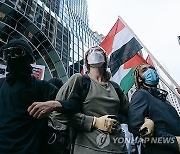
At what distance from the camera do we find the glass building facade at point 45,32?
42.3 feet

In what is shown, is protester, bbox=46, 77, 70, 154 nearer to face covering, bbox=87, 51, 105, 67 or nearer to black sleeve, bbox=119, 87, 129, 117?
black sleeve, bbox=119, 87, 129, 117

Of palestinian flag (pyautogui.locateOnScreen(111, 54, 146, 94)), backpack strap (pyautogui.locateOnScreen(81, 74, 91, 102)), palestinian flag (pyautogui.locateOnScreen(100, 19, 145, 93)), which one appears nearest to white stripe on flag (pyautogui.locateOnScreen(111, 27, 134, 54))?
palestinian flag (pyautogui.locateOnScreen(100, 19, 145, 93))

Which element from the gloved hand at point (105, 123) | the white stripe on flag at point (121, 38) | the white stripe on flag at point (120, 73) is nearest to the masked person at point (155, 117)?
the gloved hand at point (105, 123)

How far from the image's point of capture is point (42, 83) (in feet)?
7.13

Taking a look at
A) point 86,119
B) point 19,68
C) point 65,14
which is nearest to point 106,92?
point 86,119

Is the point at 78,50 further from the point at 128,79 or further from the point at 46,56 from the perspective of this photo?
the point at 128,79

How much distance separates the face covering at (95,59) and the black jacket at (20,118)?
491mm

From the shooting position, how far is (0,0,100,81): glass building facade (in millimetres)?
12898

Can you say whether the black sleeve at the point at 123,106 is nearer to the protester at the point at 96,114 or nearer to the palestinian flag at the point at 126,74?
the protester at the point at 96,114

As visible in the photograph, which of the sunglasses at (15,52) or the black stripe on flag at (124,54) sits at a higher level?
the black stripe on flag at (124,54)

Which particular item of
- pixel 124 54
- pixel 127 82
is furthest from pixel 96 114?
pixel 124 54

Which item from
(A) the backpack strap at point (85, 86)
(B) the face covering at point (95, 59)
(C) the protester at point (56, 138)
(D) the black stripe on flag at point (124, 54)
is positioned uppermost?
(D) the black stripe on flag at point (124, 54)

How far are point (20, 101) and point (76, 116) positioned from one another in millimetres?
473

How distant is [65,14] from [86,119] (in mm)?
20895
